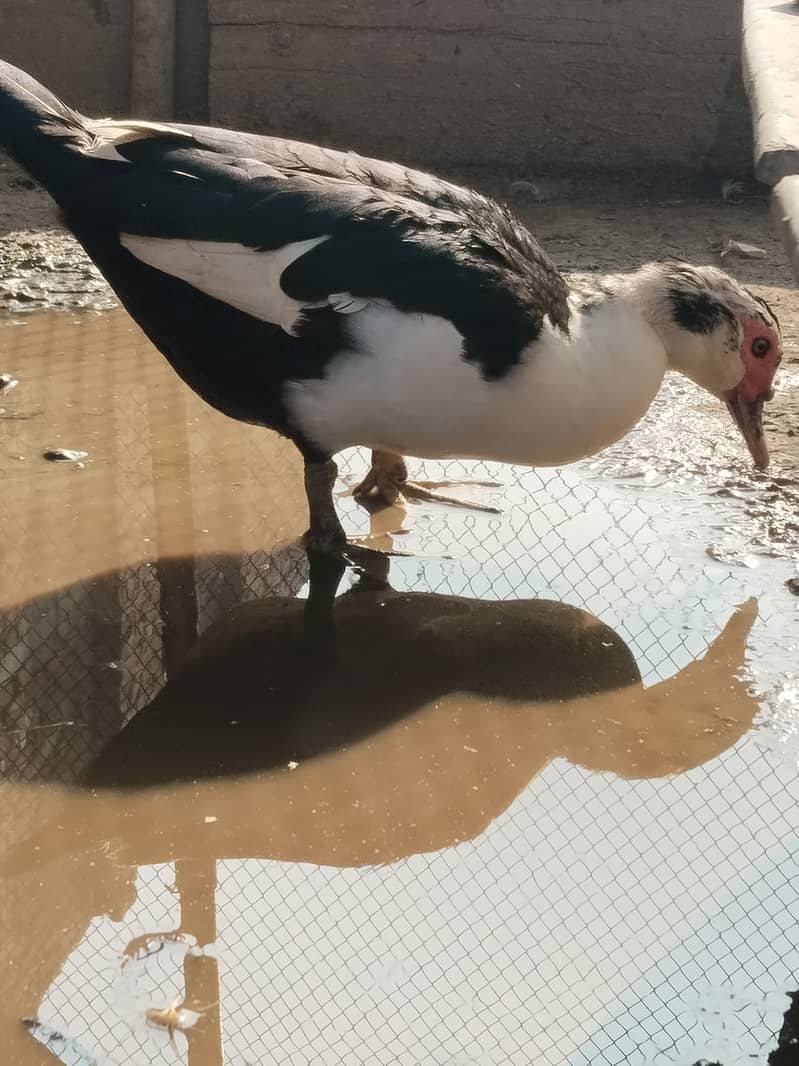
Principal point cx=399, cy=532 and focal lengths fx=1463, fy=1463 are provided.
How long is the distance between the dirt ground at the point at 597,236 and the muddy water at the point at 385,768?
1.02m

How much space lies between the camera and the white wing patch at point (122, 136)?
3260 millimetres

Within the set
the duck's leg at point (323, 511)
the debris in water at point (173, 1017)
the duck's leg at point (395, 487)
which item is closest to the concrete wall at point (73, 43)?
the duck's leg at point (395, 487)

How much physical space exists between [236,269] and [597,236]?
10.4ft

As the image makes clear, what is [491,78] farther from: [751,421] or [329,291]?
[329,291]

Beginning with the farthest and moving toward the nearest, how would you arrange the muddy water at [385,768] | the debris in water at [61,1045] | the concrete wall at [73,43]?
the concrete wall at [73,43]
the muddy water at [385,768]
the debris in water at [61,1045]

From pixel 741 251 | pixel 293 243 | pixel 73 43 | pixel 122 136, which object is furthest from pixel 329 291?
pixel 73 43

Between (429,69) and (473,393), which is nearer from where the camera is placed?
(473,393)

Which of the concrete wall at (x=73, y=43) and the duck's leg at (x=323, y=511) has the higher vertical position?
the concrete wall at (x=73, y=43)

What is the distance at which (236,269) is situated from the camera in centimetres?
321

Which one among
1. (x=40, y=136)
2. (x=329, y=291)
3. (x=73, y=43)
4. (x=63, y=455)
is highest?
(x=40, y=136)

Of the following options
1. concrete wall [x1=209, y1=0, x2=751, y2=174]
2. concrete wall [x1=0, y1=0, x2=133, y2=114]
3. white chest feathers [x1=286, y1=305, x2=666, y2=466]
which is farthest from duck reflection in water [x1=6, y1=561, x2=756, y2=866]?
concrete wall [x1=0, y1=0, x2=133, y2=114]

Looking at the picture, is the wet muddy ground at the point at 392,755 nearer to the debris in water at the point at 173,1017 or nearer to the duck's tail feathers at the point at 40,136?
the debris in water at the point at 173,1017

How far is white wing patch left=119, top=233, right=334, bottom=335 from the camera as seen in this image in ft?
10.5

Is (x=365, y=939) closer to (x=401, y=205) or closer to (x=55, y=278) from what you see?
(x=401, y=205)
